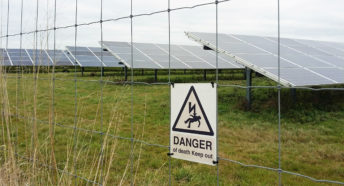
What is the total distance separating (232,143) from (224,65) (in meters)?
7.46

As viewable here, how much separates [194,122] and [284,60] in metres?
4.51

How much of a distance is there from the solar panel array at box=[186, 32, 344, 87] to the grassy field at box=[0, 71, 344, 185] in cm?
60

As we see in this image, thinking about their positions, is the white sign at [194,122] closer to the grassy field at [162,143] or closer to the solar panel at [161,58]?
the grassy field at [162,143]

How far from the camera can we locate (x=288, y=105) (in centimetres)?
578

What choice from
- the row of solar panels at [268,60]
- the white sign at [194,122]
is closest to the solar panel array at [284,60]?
the row of solar panels at [268,60]

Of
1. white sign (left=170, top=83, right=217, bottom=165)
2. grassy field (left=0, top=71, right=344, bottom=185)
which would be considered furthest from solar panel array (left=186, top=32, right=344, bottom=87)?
white sign (left=170, top=83, right=217, bottom=165)

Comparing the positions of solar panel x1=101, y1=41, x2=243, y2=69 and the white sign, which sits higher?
solar panel x1=101, y1=41, x2=243, y2=69

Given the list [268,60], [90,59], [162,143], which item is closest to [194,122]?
[162,143]

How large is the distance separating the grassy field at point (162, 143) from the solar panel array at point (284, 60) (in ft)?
1.96

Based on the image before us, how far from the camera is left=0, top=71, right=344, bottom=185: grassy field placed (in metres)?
2.22

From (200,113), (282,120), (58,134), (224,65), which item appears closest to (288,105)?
(282,120)

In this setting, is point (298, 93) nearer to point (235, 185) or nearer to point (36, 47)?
point (235, 185)

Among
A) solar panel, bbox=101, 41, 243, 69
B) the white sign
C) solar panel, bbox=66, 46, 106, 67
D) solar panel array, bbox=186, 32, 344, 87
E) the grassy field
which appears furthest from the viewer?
solar panel, bbox=66, 46, 106, 67

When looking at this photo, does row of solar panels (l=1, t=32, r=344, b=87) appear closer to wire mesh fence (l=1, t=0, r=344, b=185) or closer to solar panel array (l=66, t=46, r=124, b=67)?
wire mesh fence (l=1, t=0, r=344, b=185)
